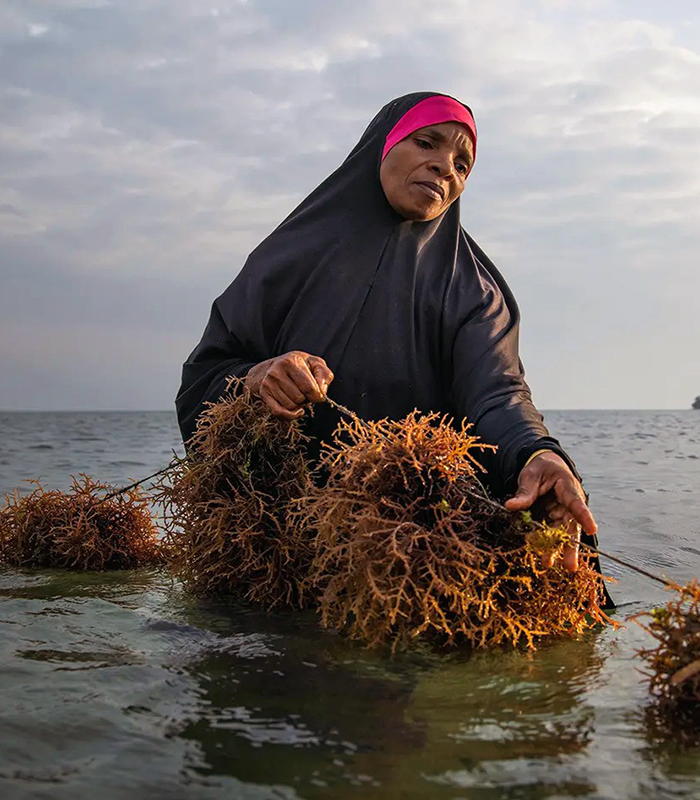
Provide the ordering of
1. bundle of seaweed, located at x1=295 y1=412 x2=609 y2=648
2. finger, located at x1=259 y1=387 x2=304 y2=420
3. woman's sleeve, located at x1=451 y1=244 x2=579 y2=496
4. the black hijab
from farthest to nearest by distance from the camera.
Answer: the black hijab → finger, located at x1=259 y1=387 x2=304 y2=420 → woman's sleeve, located at x1=451 y1=244 x2=579 y2=496 → bundle of seaweed, located at x1=295 y1=412 x2=609 y2=648

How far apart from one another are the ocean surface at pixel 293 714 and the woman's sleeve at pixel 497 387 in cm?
73

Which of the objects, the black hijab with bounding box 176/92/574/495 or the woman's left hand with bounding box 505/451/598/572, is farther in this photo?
the black hijab with bounding box 176/92/574/495

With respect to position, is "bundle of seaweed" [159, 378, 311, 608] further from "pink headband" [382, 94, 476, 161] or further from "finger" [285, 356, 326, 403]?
"pink headband" [382, 94, 476, 161]

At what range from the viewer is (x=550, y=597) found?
9.93ft

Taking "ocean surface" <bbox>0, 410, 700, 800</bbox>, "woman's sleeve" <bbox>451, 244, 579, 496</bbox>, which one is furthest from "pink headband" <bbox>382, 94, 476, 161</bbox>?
"ocean surface" <bbox>0, 410, 700, 800</bbox>

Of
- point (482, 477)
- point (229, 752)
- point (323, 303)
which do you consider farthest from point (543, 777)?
point (323, 303)

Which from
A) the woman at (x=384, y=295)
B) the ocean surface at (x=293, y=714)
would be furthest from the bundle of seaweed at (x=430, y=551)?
the woman at (x=384, y=295)

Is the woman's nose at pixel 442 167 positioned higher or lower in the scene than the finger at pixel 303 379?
higher

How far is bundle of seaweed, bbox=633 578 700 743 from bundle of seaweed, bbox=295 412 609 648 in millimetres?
480

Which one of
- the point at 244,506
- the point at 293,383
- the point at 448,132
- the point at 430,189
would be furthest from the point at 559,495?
the point at 448,132

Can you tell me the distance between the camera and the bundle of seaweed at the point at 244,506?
12.1ft

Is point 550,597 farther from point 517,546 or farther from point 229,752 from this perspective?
point 229,752

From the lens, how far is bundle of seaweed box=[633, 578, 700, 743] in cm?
233

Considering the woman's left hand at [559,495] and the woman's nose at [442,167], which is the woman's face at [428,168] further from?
the woman's left hand at [559,495]
